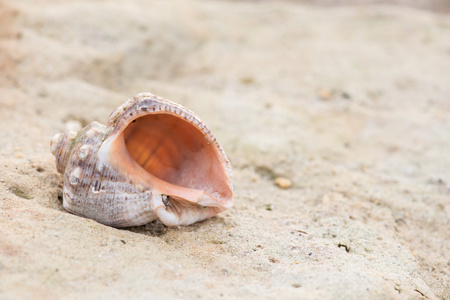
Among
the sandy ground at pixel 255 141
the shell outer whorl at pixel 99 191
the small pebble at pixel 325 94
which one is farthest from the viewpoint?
the small pebble at pixel 325 94

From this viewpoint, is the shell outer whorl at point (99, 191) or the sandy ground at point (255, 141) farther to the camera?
the shell outer whorl at point (99, 191)

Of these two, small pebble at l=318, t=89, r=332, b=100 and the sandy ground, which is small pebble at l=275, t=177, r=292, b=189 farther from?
small pebble at l=318, t=89, r=332, b=100

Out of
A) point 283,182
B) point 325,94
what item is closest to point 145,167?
point 283,182

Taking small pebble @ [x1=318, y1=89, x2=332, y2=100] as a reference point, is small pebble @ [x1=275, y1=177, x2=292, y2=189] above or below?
below

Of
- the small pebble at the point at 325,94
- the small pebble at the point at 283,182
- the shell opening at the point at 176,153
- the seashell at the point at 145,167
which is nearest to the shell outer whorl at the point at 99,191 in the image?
the seashell at the point at 145,167

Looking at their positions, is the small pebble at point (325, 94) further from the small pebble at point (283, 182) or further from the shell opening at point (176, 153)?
the shell opening at point (176, 153)

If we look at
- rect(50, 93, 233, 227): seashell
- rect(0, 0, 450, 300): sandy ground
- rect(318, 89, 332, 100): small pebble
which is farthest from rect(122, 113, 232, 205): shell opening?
rect(318, 89, 332, 100): small pebble
